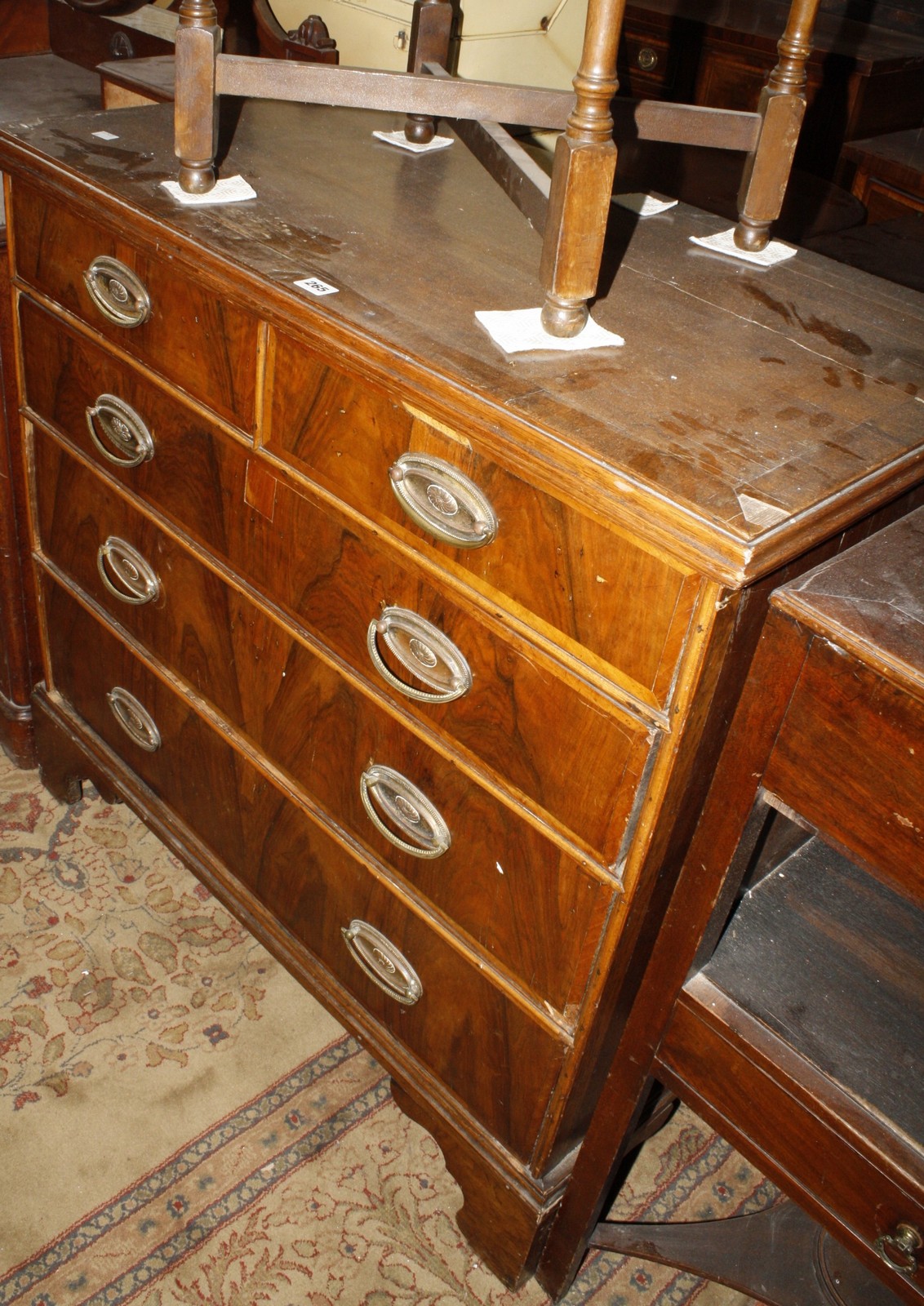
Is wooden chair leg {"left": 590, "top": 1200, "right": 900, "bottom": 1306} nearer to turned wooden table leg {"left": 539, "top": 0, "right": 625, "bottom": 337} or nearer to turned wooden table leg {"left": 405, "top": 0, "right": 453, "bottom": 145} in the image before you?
turned wooden table leg {"left": 539, "top": 0, "right": 625, "bottom": 337}

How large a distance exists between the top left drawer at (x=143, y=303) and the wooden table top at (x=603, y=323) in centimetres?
5

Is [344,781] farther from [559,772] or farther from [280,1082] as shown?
[280,1082]

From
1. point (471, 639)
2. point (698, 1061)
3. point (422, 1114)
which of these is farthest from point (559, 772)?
point (422, 1114)

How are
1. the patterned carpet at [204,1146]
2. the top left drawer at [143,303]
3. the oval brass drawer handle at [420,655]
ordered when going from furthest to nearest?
the patterned carpet at [204,1146]
the top left drawer at [143,303]
the oval brass drawer handle at [420,655]

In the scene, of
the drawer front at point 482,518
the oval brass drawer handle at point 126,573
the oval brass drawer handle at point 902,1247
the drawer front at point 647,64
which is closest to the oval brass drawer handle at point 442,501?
the drawer front at point 482,518

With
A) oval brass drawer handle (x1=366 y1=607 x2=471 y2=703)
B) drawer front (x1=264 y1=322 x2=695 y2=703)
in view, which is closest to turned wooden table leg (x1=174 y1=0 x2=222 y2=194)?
drawer front (x1=264 y1=322 x2=695 y2=703)

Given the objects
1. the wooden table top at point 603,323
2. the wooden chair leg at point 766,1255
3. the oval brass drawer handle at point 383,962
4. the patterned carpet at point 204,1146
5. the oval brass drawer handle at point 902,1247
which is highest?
the wooden table top at point 603,323

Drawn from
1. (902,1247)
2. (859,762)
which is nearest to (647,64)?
(859,762)

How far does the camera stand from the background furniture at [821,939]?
853 mm

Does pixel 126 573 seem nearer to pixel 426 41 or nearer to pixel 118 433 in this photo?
pixel 118 433

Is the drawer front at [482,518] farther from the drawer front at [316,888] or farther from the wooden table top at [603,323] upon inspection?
the drawer front at [316,888]

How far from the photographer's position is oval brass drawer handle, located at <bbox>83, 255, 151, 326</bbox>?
1276 millimetres

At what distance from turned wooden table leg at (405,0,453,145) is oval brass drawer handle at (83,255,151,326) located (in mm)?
407

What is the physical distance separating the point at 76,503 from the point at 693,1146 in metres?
1.25
